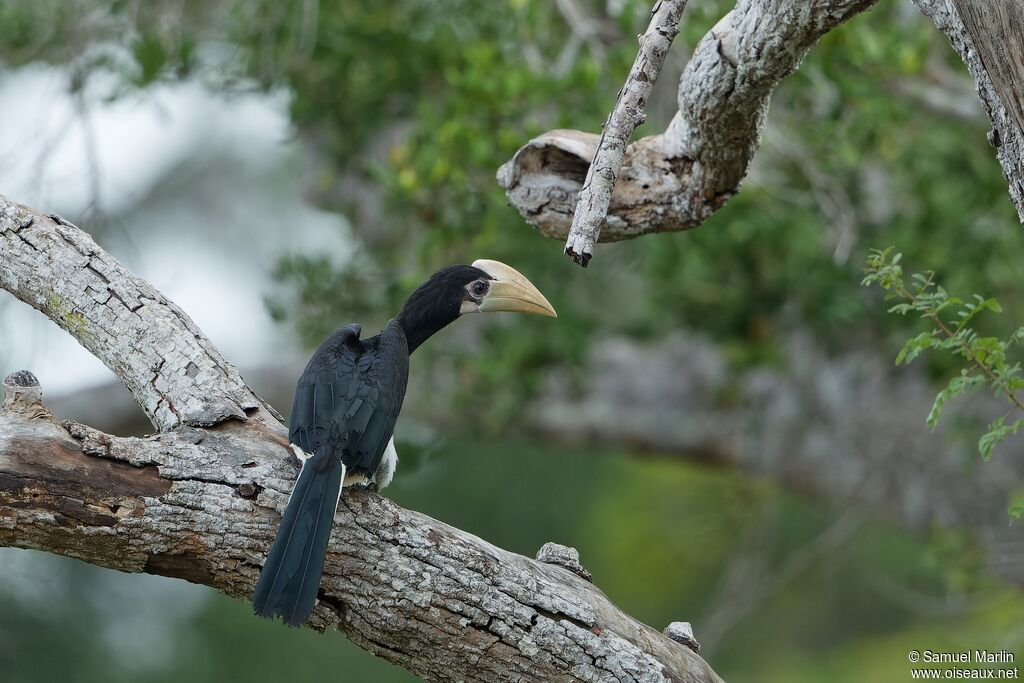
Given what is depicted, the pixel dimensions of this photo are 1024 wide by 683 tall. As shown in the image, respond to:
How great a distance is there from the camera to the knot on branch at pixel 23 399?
6.79ft

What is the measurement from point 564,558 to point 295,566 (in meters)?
0.66

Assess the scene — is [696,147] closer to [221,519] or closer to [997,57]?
[997,57]

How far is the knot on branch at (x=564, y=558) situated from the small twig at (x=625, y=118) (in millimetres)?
832

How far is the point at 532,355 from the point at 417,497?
4.22 metres

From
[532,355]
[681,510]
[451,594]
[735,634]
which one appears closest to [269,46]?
[532,355]

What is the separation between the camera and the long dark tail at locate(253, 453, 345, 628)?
2045mm

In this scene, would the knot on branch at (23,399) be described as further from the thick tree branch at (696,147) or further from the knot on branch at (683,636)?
the knot on branch at (683,636)

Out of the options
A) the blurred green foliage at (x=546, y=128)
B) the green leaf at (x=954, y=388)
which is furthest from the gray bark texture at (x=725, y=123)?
the blurred green foliage at (x=546, y=128)

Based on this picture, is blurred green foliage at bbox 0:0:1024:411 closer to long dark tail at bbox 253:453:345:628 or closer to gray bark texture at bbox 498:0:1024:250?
gray bark texture at bbox 498:0:1024:250

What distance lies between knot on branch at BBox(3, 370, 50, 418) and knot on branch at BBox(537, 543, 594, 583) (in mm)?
1035

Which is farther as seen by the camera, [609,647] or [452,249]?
[452,249]

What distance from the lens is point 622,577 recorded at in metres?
9.56

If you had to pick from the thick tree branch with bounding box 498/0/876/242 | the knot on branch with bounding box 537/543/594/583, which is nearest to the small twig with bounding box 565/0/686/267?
the thick tree branch with bounding box 498/0/876/242

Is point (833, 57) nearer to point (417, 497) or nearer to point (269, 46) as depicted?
point (269, 46)
